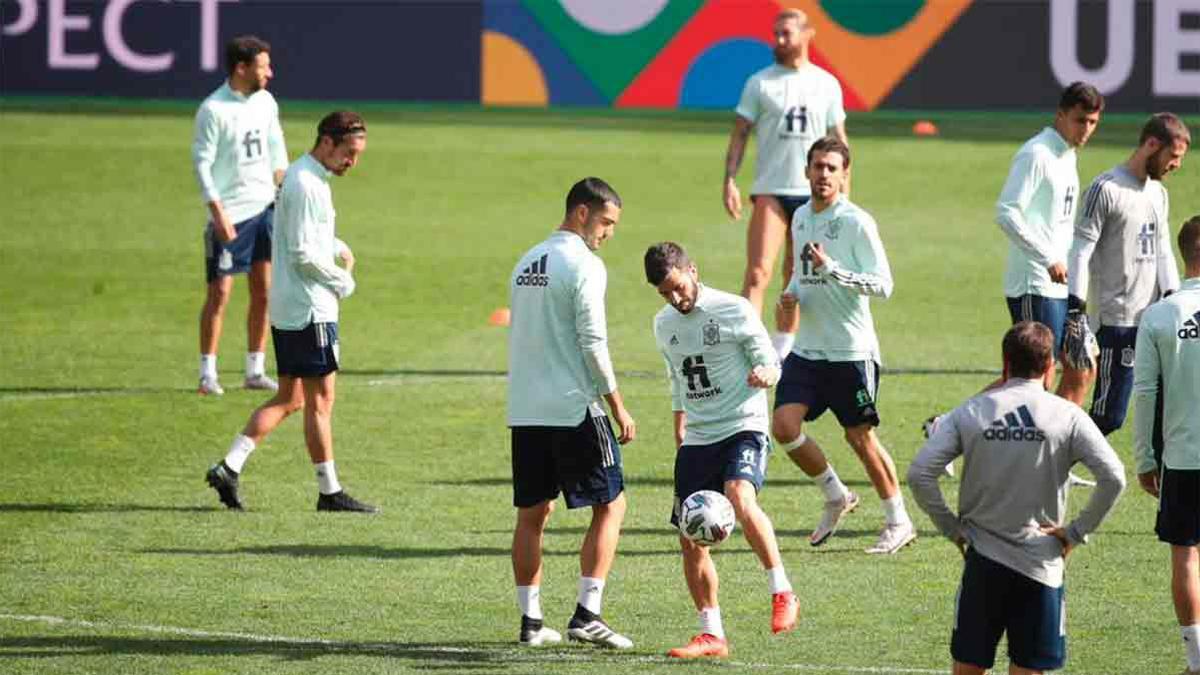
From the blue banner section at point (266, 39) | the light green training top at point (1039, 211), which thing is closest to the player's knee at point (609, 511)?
the light green training top at point (1039, 211)

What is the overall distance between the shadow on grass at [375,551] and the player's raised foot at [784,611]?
202 centimetres

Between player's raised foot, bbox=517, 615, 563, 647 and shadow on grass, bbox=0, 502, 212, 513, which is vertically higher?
shadow on grass, bbox=0, 502, 212, 513

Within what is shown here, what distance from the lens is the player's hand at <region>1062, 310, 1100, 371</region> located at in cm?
1233

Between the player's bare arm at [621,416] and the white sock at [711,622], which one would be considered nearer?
the white sock at [711,622]

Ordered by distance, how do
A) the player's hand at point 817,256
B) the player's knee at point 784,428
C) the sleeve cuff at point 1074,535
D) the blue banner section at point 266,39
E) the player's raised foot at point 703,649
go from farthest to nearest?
the blue banner section at point 266,39 → the player's knee at point 784,428 → the player's hand at point 817,256 → the player's raised foot at point 703,649 → the sleeve cuff at point 1074,535

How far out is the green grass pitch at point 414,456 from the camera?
33.2ft

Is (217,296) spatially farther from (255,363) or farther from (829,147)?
(829,147)

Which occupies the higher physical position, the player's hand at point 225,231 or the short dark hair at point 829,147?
the short dark hair at point 829,147

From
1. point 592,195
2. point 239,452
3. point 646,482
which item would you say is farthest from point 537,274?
point 646,482

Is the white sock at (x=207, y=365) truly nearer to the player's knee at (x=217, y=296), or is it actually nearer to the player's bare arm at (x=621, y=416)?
the player's knee at (x=217, y=296)

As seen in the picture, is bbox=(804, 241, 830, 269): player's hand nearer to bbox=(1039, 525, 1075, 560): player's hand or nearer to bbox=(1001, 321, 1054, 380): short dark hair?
bbox=(1001, 321, 1054, 380): short dark hair

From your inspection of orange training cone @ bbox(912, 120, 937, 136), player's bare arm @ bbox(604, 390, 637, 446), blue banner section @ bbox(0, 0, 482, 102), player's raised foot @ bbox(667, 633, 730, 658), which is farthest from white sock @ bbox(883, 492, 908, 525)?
blue banner section @ bbox(0, 0, 482, 102)

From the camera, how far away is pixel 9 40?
35.9 m

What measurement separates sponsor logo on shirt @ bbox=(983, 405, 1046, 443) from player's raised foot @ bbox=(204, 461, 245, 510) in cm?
620
